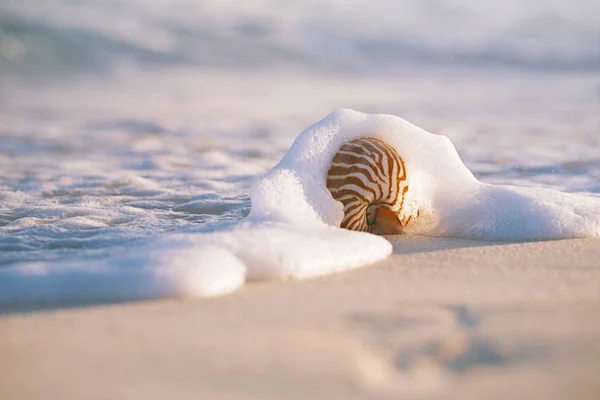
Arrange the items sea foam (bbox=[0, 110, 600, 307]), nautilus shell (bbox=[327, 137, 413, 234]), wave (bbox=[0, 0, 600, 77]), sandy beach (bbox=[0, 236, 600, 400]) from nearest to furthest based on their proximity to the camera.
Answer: sandy beach (bbox=[0, 236, 600, 400]), sea foam (bbox=[0, 110, 600, 307]), nautilus shell (bbox=[327, 137, 413, 234]), wave (bbox=[0, 0, 600, 77])

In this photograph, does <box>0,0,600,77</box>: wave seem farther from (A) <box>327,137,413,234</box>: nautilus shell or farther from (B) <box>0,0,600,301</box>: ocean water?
(A) <box>327,137,413,234</box>: nautilus shell

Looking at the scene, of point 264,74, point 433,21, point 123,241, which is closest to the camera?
point 123,241

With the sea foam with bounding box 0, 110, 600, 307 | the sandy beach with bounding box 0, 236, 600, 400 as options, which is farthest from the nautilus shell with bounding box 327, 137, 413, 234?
the sandy beach with bounding box 0, 236, 600, 400

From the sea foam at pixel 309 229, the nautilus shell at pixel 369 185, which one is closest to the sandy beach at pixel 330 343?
the sea foam at pixel 309 229

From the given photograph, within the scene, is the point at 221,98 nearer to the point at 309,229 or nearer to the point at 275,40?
the point at 275,40

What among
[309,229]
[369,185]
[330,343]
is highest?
[369,185]

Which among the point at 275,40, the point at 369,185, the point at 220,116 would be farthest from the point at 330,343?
the point at 275,40

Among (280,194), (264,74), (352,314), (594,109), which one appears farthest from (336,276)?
(264,74)

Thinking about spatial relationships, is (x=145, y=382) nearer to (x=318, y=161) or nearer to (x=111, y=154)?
(x=318, y=161)
